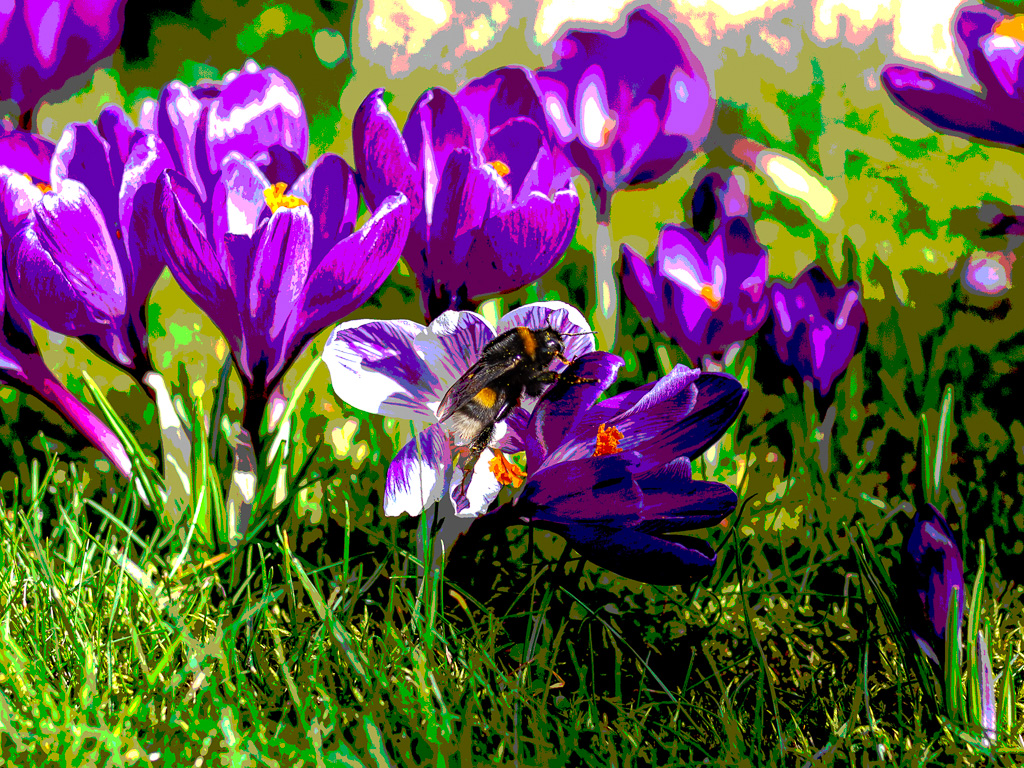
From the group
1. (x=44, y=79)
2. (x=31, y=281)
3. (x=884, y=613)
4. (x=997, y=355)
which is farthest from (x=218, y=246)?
(x=997, y=355)

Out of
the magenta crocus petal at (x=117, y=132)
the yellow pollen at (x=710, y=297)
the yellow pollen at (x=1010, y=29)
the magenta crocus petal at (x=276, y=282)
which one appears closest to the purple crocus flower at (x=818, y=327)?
the yellow pollen at (x=710, y=297)

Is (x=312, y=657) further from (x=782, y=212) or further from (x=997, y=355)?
(x=782, y=212)

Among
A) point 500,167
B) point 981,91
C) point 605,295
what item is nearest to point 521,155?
point 500,167

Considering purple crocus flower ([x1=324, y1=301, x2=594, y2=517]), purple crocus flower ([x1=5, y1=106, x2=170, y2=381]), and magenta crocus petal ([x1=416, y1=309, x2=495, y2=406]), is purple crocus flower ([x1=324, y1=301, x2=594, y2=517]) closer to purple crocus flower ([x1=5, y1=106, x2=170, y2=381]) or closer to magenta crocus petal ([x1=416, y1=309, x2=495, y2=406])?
magenta crocus petal ([x1=416, y1=309, x2=495, y2=406])

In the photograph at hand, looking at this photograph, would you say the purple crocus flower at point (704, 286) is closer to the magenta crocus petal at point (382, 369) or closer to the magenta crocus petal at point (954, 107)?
the magenta crocus petal at point (954, 107)

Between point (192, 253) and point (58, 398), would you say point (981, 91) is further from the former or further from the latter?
point (58, 398)

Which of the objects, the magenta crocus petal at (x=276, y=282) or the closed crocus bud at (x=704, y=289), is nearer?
the magenta crocus petal at (x=276, y=282)
